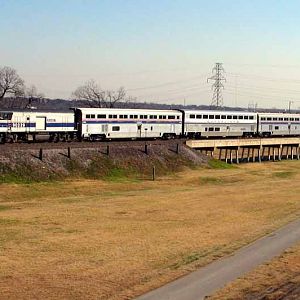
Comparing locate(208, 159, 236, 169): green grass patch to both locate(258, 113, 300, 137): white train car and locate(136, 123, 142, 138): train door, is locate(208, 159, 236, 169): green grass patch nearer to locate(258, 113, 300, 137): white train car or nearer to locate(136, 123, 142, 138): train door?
locate(136, 123, 142, 138): train door

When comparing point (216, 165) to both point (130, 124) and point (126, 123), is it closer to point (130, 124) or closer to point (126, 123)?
point (130, 124)

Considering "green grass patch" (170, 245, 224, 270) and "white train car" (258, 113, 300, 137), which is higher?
"white train car" (258, 113, 300, 137)

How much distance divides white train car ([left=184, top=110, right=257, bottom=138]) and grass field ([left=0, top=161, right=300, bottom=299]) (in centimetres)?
2344

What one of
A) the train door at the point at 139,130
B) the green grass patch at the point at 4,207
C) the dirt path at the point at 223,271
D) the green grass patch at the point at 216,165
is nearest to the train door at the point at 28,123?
the train door at the point at 139,130

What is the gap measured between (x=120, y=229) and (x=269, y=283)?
Result: 11.5m

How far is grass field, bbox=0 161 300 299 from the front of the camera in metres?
17.2

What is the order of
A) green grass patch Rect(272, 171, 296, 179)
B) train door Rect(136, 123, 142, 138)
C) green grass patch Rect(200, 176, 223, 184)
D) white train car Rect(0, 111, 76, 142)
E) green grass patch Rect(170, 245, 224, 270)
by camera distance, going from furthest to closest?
train door Rect(136, 123, 142, 138)
green grass patch Rect(272, 171, 296, 179)
white train car Rect(0, 111, 76, 142)
green grass patch Rect(200, 176, 223, 184)
green grass patch Rect(170, 245, 224, 270)

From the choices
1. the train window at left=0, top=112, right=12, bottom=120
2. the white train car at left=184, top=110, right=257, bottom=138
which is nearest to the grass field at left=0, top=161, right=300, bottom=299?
the train window at left=0, top=112, right=12, bottom=120

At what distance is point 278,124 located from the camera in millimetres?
89562

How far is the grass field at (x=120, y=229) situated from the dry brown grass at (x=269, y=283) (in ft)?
7.18

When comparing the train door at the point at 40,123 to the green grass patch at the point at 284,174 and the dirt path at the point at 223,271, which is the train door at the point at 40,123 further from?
the dirt path at the point at 223,271

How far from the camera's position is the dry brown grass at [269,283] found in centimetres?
1483

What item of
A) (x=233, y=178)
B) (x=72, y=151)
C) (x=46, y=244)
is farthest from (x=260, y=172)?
(x=46, y=244)

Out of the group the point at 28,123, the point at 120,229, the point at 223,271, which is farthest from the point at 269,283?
the point at 28,123
